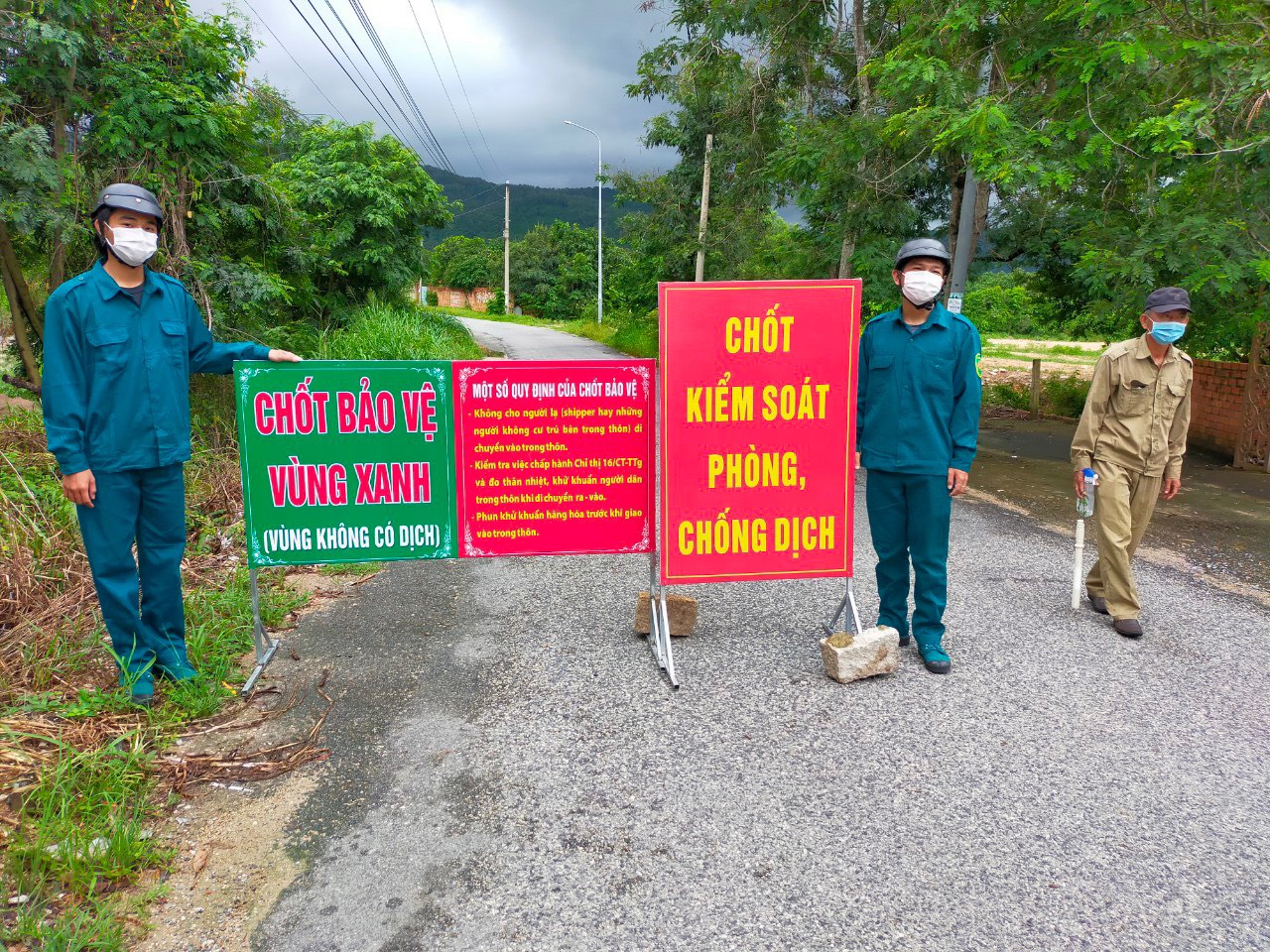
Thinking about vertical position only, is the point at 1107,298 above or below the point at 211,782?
above

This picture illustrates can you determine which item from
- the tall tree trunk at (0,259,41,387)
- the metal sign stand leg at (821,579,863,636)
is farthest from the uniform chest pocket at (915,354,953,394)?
the tall tree trunk at (0,259,41,387)

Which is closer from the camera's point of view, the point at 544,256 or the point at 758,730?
the point at 758,730

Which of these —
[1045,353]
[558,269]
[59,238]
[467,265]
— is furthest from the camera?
[467,265]

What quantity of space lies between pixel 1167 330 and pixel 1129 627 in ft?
5.46

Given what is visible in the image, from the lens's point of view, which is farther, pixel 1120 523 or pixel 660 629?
pixel 1120 523

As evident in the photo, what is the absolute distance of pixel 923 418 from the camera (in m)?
4.15

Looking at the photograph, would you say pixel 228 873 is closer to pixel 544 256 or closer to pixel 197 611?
pixel 197 611

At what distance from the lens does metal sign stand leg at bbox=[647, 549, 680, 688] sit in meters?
4.19

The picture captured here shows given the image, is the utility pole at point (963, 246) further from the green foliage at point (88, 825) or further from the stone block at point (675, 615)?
the green foliage at point (88, 825)

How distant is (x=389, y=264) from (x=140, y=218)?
1325 cm

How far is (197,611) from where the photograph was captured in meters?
4.65

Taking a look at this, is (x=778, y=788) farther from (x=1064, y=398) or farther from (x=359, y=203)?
(x=359, y=203)

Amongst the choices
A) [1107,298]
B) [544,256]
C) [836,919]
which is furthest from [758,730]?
[544,256]

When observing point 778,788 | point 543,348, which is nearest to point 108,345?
point 778,788
